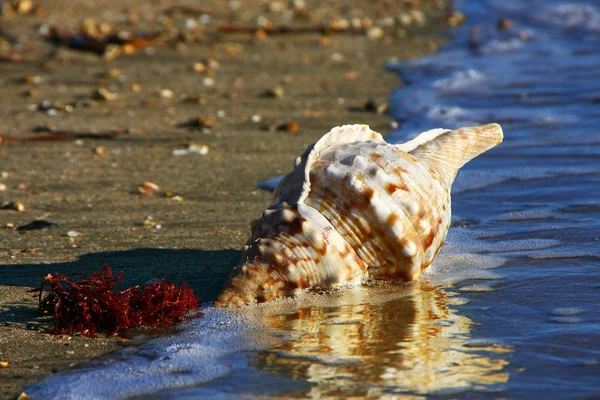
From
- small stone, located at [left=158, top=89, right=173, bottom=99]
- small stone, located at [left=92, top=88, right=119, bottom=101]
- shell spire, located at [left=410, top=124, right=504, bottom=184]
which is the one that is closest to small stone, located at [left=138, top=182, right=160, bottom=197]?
shell spire, located at [left=410, top=124, right=504, bottom=184]

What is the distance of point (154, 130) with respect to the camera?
25.7 ft

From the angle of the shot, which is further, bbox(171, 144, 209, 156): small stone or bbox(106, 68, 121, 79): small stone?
bbox(106, 68, 121, 79): small stone

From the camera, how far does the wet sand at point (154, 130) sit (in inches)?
176

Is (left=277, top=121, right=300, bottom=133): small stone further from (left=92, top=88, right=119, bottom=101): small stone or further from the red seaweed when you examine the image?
the red seaweed

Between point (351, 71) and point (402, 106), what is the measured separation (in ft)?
6.99

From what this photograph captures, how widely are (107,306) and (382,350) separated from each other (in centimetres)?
120

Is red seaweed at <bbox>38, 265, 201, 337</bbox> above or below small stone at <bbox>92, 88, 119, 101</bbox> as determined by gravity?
below

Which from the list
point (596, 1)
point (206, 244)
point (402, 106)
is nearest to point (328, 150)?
point (206, 244)

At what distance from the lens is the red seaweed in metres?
3.66

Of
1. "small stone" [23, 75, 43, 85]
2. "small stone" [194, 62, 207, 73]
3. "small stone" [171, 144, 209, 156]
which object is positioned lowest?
"small stone" [171, 144, 209, 156]

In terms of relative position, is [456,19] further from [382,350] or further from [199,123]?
[382,350]

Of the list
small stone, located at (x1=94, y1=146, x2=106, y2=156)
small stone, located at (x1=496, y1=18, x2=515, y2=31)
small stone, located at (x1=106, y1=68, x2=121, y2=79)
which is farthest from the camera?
small stone, located at (x1=496, y1=18, x2=515, y2=31)

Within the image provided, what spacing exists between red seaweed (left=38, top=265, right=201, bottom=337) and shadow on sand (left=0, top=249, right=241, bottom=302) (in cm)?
32

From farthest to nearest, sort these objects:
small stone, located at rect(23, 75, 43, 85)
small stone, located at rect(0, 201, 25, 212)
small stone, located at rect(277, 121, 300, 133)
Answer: small stone, located at rect(23, 75, 43, 85), small stone, located at rect(277, 121, 300, 133), small stone, located at rect(0, 201, 25, 212)
